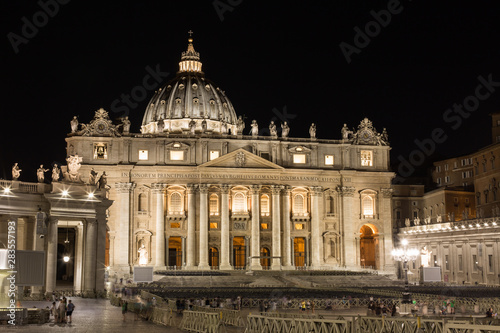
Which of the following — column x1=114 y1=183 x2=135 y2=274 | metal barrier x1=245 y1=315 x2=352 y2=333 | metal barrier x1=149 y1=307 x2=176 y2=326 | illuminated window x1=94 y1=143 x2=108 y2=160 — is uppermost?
illuminated window x1=94 y1=143 x2=108 y2=160

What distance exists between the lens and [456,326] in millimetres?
19438

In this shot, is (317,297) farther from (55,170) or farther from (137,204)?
(137,204)

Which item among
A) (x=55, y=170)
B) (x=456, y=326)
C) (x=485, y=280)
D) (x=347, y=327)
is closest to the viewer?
(x=456, y=326)

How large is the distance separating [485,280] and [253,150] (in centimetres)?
3183

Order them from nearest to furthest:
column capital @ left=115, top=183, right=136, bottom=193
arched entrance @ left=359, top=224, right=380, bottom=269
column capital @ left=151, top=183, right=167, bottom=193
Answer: column capital @ left=115, top=183, right=136, bottom=193 < column capital @ left=151, top=183, right=167, bottom=193 < arched entrance @ left=359, top=224, right=380, bottom=269

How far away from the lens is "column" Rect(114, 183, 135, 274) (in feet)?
272

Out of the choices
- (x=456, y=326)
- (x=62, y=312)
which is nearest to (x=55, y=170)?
(x=62, y=312)

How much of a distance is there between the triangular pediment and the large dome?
2171cm

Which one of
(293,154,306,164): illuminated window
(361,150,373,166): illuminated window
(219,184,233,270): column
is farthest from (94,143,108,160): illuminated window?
(361,150,373,166): illuminated window

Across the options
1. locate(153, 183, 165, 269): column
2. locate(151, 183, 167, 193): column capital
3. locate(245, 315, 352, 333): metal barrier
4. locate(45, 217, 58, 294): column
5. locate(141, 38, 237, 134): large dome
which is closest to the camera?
locate(245, 315, 352, 333): metal barrier

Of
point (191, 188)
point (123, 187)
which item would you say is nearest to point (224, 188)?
point (191, 188)

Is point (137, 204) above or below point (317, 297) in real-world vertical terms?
above

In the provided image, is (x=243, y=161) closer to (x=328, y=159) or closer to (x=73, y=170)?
(x=328, y=159)

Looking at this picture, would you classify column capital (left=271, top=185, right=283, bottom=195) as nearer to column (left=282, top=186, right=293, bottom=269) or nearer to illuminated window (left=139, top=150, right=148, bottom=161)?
column (left=282, top=186, right=293, bottom=269)
